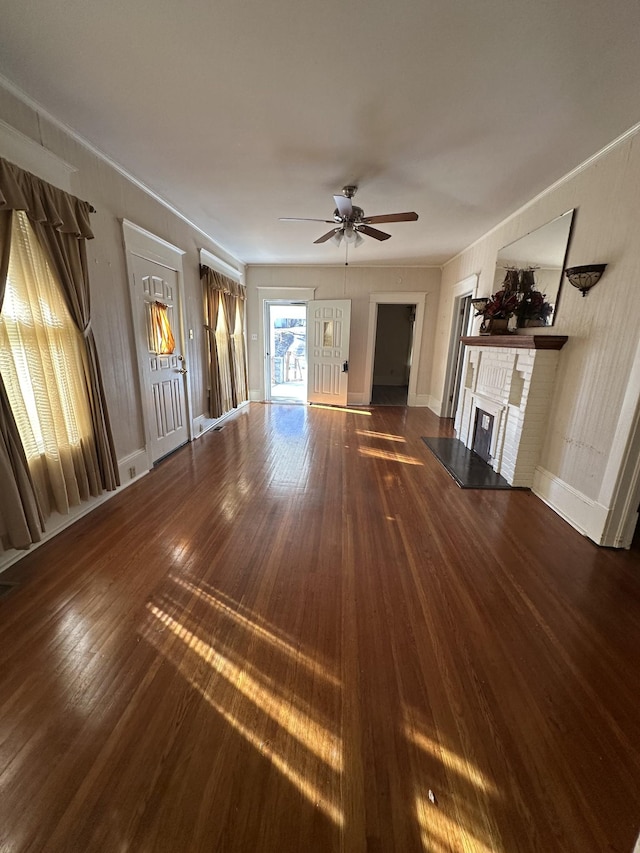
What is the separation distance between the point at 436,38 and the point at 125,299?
288 centimetres

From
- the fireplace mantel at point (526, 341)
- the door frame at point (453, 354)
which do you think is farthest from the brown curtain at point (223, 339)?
the door frame at point (453, 354)

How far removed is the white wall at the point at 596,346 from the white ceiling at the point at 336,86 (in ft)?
0.86

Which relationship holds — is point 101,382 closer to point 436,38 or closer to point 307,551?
point 307,551

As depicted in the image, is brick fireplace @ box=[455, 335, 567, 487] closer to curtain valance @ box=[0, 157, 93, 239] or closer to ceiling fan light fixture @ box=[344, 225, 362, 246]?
ceiling fan light fixture @ box=[344, 225, 362, 246]

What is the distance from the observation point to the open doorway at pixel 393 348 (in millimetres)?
8969

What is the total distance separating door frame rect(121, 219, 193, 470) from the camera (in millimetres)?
3107

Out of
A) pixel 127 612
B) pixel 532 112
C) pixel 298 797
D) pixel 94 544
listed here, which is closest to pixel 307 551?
pixel 127 612

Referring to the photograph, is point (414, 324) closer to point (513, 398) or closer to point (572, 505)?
point (513, 398)

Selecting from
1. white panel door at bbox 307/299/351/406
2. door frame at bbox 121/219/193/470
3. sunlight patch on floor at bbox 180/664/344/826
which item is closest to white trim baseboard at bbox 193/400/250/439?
door frame at bbox 121/219/193/470

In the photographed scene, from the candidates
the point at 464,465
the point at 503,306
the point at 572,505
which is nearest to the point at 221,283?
the point at 503,306

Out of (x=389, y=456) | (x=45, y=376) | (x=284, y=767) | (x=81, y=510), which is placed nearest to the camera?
(x=284, y=767)

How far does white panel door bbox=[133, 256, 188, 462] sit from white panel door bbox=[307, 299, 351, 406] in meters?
3.06

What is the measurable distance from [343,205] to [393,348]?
21.8ft

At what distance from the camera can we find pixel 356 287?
655 cm
